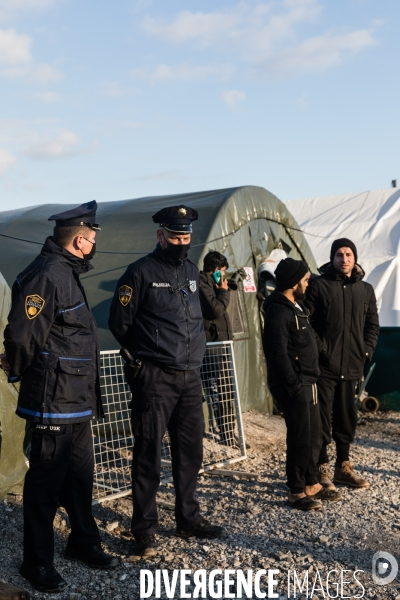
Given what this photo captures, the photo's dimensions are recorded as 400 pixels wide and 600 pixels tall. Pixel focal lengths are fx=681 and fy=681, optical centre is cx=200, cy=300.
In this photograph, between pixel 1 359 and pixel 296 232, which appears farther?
pixel 296 232

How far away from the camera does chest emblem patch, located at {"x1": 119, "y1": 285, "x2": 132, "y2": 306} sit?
14.7 ft

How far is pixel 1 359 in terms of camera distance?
3889 millimetres

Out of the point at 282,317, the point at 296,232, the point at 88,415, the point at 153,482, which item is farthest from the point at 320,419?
the point at 296,232

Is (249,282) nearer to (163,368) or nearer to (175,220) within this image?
(175,220)

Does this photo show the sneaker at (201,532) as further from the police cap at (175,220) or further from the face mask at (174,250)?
the police cap at (175,220)

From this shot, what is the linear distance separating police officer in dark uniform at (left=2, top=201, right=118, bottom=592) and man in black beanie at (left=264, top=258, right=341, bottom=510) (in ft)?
5.57

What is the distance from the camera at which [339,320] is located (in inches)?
232

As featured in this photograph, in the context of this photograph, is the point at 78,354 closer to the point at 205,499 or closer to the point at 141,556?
the point at 141,556

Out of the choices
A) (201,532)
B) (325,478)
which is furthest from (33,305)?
(325,478)

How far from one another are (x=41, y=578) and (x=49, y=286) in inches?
63.6

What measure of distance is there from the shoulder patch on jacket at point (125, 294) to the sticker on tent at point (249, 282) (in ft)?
15.5

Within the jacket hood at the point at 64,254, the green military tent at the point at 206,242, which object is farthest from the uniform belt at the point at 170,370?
the green military tent at the point at 206,242

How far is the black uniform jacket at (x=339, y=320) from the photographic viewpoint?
19.1 feet

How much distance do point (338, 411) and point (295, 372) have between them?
0.94m
